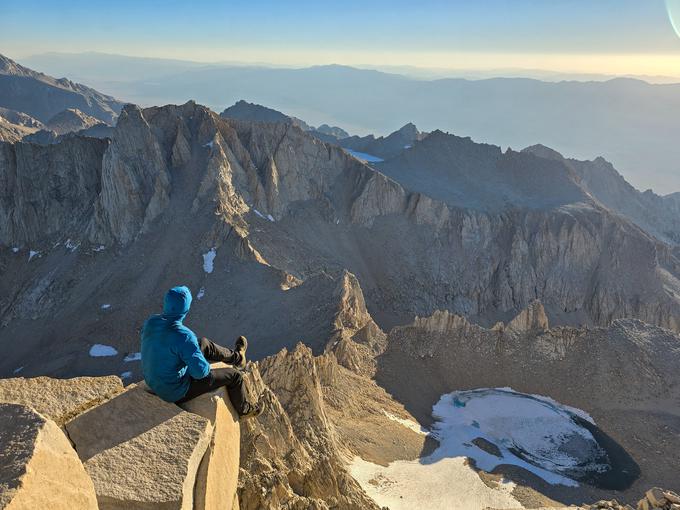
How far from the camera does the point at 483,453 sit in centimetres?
3338

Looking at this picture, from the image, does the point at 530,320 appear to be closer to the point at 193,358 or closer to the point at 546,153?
the point at 193,358

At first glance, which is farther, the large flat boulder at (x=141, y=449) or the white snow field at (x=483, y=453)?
the white snow field at (x=483, y=453)

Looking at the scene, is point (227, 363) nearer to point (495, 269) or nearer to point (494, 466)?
point (494, 466)

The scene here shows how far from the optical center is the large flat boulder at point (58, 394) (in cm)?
934

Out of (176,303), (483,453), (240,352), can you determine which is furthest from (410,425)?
(176,303)

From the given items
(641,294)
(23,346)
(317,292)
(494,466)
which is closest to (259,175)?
(317,292)

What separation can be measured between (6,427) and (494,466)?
3069 cm

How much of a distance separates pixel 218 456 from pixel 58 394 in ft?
11.0

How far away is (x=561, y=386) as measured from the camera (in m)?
42.7

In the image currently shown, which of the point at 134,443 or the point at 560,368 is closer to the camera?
the point at 134,443

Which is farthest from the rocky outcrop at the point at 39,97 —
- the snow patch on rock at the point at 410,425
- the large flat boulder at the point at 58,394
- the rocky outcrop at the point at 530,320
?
the large flat boulder at the point at 58,394

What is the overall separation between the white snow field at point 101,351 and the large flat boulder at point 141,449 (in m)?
41.9

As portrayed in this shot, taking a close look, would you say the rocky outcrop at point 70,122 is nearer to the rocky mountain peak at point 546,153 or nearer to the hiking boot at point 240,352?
the rocky mountain peak at point 546,153

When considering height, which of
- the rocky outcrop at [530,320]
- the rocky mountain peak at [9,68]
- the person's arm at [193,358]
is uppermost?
the rocky mountain peak at [9,68]
